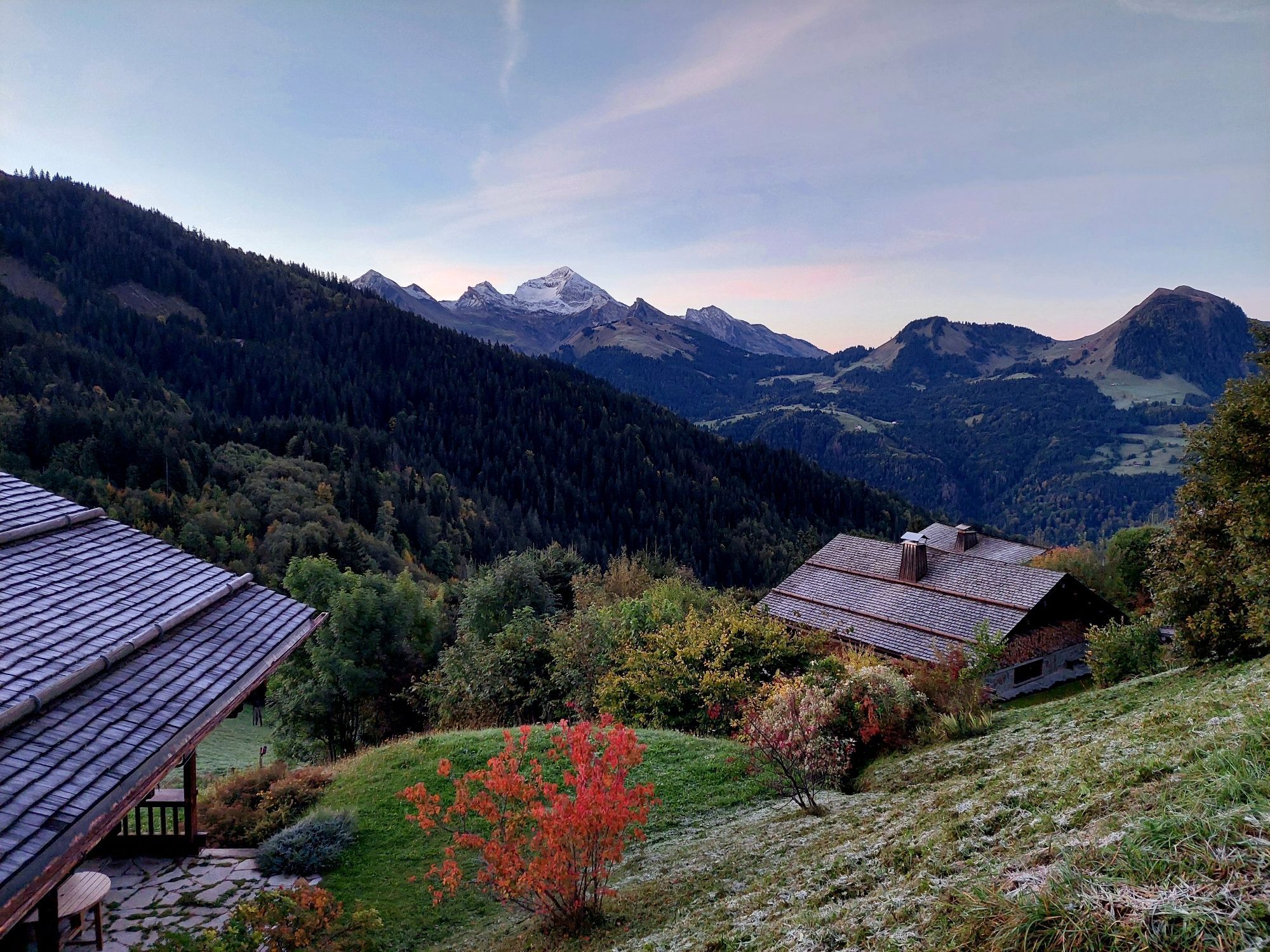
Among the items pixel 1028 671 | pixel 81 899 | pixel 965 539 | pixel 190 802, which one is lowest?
pixel 1028 671

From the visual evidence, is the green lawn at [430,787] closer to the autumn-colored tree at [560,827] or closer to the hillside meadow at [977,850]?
the hillside meadow at [977,850]

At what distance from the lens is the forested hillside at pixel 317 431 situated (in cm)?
6238

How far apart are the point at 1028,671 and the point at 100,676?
31451 mm

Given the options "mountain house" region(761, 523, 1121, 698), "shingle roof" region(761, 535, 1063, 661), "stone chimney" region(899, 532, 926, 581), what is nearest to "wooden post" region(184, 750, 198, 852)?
"mountain house" region(761, 523, 1121, 698)

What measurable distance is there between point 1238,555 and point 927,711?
604 centimetres

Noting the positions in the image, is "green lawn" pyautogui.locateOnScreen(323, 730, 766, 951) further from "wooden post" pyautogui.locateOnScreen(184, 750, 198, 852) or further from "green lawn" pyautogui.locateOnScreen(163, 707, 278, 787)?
"green lawn" pyautogui.locateOnScreen(163, 707, 278, 787)

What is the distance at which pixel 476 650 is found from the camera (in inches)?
914

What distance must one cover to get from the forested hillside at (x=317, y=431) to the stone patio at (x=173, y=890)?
39249 millimetres

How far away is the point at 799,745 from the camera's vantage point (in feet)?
37.4

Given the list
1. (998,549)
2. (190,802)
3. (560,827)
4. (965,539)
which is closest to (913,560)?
(965,539)

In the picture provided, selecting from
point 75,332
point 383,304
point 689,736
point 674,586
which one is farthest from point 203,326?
point 689,736

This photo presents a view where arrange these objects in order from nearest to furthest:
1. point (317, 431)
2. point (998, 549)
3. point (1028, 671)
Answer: point (1028, 671) → point (998, 549) → point (317, 431)

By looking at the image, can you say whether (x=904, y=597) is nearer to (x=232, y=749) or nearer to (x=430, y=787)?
(x=430, y=787)

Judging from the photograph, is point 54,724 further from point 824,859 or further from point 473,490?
point 473,490
